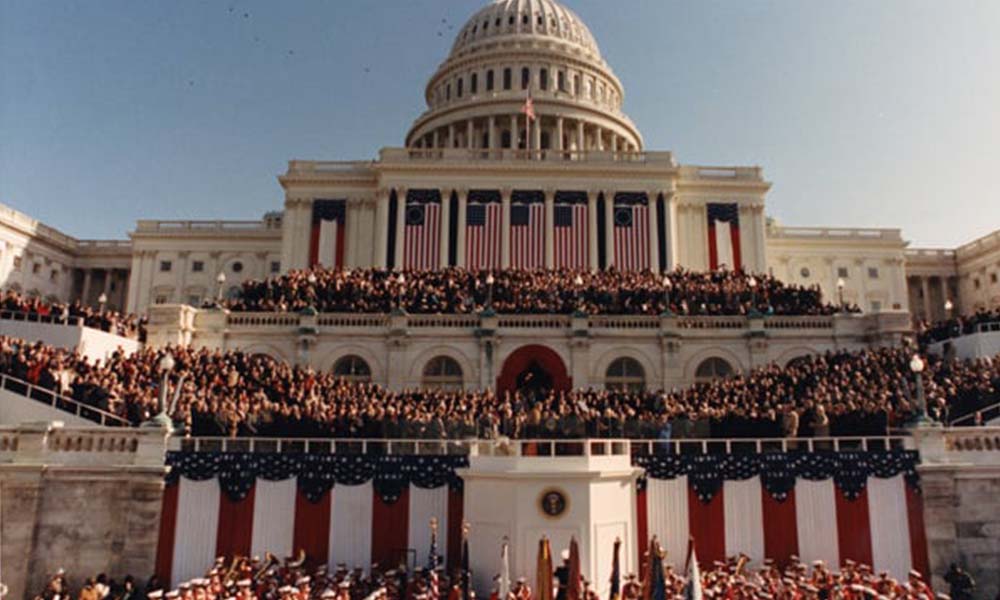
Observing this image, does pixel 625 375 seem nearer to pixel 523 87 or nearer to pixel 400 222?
pixel 400 222

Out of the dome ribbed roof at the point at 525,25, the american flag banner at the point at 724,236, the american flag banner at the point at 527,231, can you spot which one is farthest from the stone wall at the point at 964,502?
the dome ribbed roof at the point at 525,25

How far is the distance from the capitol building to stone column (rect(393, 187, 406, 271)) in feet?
0.39

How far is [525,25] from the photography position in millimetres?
97562

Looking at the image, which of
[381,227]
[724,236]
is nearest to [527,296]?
[381,227]

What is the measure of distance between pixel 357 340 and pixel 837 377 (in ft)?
74.1

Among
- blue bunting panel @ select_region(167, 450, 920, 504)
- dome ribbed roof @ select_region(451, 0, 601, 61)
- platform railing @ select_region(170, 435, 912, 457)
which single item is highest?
dome ribbed roof @ select_region(451, 0, 601, 61)

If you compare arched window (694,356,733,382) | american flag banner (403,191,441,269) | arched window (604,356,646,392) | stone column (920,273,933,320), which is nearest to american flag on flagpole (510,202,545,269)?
american flag banner (403,191,441,269)

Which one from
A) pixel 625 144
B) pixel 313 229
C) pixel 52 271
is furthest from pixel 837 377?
pixel 52 271

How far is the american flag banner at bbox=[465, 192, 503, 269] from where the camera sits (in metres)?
64.3

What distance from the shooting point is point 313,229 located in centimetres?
6900

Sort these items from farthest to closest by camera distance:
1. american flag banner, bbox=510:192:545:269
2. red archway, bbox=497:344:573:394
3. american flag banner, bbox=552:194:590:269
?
american flag banner, bbox=510:192:545:269
american flag banner, bbox=552:194:590:269
red archway, bbox=497:344:573:394

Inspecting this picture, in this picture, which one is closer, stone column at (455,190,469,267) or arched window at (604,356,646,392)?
arched window at (604,356,646,392)

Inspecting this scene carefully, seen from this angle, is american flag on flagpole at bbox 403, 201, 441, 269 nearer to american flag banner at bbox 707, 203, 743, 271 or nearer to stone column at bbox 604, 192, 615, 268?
stone column at bbox 604, 192, 615, 268

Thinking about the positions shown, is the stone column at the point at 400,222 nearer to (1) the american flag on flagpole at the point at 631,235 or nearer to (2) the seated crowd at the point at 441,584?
(1) the american flag on flagpole at the point at 631,235
